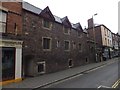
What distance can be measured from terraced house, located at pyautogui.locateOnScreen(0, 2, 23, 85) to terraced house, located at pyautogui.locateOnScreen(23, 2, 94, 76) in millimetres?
Answer: 1141

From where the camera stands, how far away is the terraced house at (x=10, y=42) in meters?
16.0

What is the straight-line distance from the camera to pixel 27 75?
20.4 m

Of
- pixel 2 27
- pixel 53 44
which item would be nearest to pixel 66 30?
pixel 53 44

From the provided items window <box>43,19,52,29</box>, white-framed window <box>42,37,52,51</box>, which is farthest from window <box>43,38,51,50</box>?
window <box>43,19,52,29</box>

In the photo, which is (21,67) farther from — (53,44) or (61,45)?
(61,45)

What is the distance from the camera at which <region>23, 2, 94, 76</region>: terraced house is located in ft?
64.8

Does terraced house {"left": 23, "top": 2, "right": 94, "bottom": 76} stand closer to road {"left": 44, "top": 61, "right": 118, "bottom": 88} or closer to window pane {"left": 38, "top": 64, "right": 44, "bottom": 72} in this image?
window pane {"left": 38, "top": 64, "right": 44, "bottom": 72}

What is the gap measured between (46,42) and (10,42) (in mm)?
7078

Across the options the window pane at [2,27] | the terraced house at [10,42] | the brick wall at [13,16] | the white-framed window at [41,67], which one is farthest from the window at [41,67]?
the window pane at [2,27]

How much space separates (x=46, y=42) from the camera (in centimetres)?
2298

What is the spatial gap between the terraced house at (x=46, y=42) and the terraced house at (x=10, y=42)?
44.9 inches

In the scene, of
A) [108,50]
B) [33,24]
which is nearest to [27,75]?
[33,24]

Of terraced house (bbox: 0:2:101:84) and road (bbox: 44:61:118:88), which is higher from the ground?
terraced house (bbox: 0:2:101:84)

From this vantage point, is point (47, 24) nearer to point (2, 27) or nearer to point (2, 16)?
point (2, 16)
